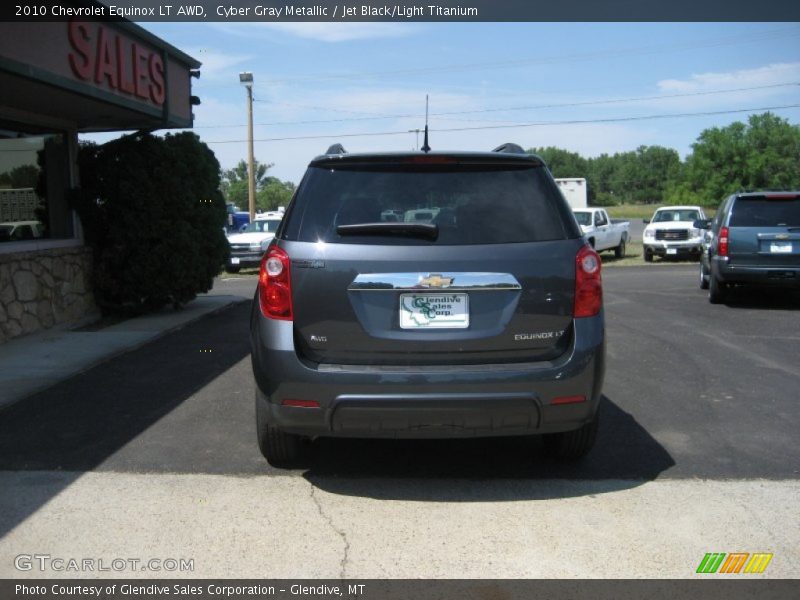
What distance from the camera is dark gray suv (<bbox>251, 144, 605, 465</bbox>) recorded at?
4.15 metres

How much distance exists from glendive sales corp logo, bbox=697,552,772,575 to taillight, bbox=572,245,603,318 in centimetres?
134

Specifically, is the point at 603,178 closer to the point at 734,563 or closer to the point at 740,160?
the point at 740,160

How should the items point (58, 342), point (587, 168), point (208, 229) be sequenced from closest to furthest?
1. point (58, 342)
2. point (208, 229)
3. point (587, 168)

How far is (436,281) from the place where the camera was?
13.6ft

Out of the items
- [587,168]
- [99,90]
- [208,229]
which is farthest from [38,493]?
[587,168]

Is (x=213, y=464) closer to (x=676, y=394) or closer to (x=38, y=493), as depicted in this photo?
(x=38, y=493)

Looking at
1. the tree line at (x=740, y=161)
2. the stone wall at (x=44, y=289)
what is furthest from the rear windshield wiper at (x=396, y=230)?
the tree line at (x=740, y=161)

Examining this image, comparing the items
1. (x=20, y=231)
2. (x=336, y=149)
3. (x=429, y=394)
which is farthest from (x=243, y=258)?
(x=429, y=394)

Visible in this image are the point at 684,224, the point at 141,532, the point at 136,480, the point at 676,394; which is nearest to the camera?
the point at 141,532

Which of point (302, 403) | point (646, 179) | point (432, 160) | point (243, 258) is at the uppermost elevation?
point (646, 179)

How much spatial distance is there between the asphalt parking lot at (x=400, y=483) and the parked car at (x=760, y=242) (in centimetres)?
526

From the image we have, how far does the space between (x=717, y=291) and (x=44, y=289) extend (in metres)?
10.1

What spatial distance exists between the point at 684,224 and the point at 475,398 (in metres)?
22.5

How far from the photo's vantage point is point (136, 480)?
476 centimetres
